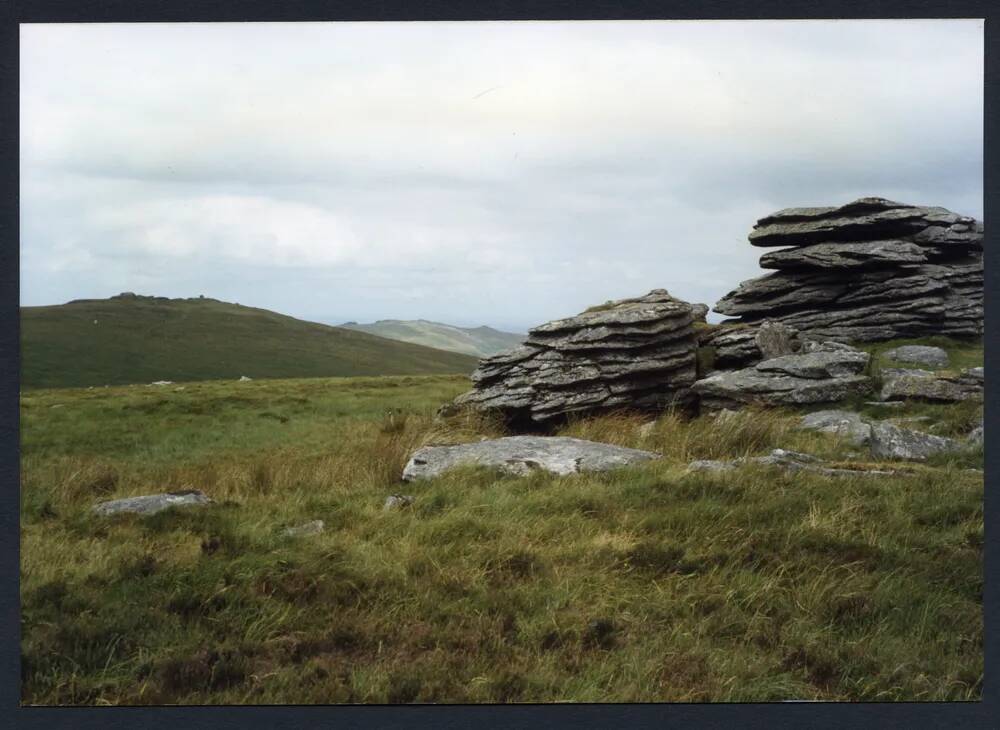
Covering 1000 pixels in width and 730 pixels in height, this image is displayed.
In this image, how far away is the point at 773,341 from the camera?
17.2m

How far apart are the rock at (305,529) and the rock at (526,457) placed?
6.15ft

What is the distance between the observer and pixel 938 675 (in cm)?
610

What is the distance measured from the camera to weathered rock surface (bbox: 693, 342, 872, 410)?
14.4 metres

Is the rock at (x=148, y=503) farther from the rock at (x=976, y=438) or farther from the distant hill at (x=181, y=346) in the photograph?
the rock at (x=976, y=438)

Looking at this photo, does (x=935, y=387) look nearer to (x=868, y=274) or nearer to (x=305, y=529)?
(x=868, y=274)

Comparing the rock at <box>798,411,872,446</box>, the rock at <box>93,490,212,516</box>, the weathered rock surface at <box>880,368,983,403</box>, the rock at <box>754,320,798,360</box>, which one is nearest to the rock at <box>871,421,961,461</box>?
the rock at <box>798,411,872,446</box>

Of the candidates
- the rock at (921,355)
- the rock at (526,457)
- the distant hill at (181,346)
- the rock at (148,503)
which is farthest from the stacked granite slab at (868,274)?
the distant hill at (181,346)

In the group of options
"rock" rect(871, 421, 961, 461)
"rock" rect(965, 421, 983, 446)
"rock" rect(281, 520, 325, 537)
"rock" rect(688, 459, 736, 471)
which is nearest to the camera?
"rock" rect(281, 520, 325, 537)

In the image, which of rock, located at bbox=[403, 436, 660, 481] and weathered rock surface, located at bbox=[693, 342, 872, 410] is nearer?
rock, located at bbox=[403, 436, 660, 481]

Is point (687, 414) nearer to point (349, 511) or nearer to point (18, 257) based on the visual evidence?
point (349, 511)

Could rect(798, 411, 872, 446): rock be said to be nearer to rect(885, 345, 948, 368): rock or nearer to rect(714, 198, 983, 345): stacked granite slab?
rect(885, 345, 948, 368): rock

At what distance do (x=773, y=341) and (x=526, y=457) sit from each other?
33.8 feet

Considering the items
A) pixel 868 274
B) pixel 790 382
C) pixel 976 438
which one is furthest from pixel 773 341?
pixel 868 274

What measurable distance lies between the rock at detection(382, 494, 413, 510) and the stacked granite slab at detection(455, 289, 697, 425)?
611 centimetres
